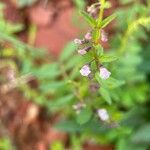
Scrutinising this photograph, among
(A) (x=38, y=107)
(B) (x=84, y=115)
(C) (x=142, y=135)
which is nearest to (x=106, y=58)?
(B) (x=84, y=115)

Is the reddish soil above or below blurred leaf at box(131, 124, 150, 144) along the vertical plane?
above

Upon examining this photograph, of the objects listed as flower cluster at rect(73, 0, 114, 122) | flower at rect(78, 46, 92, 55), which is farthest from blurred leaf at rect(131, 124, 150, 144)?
flower at rect(78, 46, 92, 55)

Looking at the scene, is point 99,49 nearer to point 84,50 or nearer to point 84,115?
point 84,50

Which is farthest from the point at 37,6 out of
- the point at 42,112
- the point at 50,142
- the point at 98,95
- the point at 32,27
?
the point at 98,95

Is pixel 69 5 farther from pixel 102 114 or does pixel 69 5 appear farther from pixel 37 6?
pixel 102 114

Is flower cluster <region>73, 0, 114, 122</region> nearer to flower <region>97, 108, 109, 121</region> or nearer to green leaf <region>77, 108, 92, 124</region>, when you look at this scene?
flower <region>97, 108, 109, 121</region>
